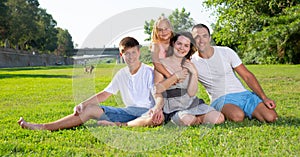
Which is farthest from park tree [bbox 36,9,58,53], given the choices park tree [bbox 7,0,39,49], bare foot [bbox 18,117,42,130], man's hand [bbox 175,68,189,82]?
man's hand [bbox 175,68,189,82]

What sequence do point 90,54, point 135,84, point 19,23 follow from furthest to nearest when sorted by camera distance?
point 19,23 → point 135,84 → point 90,54

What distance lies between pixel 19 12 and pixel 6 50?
5.81 m

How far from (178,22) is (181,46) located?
231 mm

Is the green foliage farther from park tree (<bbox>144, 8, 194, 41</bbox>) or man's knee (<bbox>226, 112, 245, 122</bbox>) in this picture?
park tree (<bbox>144, 8, 194, 41</bbox>)

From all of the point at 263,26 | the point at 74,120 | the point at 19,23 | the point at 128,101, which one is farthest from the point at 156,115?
the point at 19,23

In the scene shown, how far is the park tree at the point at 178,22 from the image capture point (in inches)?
137

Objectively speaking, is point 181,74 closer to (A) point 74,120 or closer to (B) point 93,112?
(B) point 93,112

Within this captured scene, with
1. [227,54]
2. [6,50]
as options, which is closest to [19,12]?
[6,50]

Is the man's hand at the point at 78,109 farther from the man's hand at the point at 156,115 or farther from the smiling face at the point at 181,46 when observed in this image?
the smiling face at the point at 181,46

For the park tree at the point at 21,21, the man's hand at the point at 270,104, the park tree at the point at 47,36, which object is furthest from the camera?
the park tree at the point at 47,36

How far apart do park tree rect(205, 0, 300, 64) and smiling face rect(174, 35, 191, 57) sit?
22.7 m

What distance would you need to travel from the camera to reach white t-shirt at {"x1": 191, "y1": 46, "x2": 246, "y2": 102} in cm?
456

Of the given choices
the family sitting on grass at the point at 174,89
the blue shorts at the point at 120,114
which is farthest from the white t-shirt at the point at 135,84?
the blue shorts at the point at 120,114

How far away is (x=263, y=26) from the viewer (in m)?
28.6
